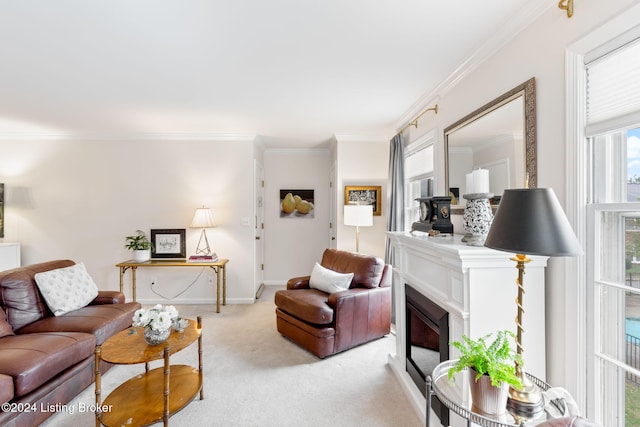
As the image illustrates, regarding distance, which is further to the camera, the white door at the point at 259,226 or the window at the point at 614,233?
the white door at the point at 259,226

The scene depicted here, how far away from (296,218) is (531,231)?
4.19 meters

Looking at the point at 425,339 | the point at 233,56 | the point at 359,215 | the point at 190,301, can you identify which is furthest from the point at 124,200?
the point at 425,339

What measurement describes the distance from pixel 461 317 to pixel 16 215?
18.4 feet

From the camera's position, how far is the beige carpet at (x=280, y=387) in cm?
185

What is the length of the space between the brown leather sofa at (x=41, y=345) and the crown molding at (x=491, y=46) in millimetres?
3457

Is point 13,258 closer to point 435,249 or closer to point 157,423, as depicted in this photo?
point 157,423

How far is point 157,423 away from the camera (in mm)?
1771

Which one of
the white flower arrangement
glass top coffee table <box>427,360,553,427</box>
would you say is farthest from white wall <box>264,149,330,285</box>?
glass top coffee table <box>427,360,553,427</box>

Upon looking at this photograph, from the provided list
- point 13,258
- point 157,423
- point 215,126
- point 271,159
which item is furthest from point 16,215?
point 157,423

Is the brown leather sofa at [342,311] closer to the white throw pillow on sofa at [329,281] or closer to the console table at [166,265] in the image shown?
the white throw pillow on sofa at [329,281]

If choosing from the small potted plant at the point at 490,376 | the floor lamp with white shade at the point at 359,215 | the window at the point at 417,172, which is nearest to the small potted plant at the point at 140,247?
the floor lamp with white shade at the point at 359,215

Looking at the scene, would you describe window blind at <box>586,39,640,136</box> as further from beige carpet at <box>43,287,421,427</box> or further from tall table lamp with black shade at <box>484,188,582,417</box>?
beige carpet at <box>43,287,421,427</box>

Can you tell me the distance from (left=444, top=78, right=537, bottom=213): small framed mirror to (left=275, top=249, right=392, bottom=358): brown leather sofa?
3.56 feet

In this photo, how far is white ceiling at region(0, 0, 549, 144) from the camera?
1556 millimetres
